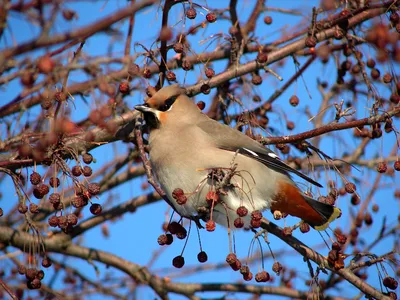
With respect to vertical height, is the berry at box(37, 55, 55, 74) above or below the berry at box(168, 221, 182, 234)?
below

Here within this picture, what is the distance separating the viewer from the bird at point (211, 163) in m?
3.88

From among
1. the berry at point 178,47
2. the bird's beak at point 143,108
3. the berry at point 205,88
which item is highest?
the berry at point 205,88

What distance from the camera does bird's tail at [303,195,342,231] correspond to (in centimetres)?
410

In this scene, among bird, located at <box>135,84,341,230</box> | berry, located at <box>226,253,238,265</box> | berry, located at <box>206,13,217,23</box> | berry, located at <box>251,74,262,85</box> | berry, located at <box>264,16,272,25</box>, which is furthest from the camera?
berry, located at <box>264,16,272,25</box>

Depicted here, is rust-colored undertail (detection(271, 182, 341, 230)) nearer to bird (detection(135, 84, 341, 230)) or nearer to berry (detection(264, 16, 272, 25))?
bird (detection(135, 84, 341, 230))

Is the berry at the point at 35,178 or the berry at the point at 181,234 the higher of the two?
the berry at the point at 35,178

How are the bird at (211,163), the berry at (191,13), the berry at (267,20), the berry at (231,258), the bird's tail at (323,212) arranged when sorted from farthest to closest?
1. the berry at (267,20)
2. the bird's tail at (323,212)
3. the bird at (211,163)
4. the berry at (191,13)
5. the berry at (231,258)

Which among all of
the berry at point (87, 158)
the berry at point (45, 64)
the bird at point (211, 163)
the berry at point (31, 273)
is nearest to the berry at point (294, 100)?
the bird at point (211, 163)

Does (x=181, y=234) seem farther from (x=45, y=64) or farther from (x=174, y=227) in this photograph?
(x=45, y=64)

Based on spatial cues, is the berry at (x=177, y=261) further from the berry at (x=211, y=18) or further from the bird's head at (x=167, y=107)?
the berry at (x=211, y=18)

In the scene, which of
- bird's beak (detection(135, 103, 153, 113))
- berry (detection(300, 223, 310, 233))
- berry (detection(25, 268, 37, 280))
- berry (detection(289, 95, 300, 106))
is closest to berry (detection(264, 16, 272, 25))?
berry (detection(289, 95, 300, 106))

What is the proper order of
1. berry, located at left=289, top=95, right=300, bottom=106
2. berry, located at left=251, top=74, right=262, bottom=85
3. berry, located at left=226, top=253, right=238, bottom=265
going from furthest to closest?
berry, located at left=289, top=95, right=300, bottom=106 < berry, located at left=251, top=74, right=262, bottom=85 < berry, located at left=226, top=253, right=238, bottom=265

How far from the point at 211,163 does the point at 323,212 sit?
89 cm

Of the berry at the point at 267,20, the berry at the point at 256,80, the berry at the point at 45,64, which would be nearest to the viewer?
the berry at the point at 45,64
